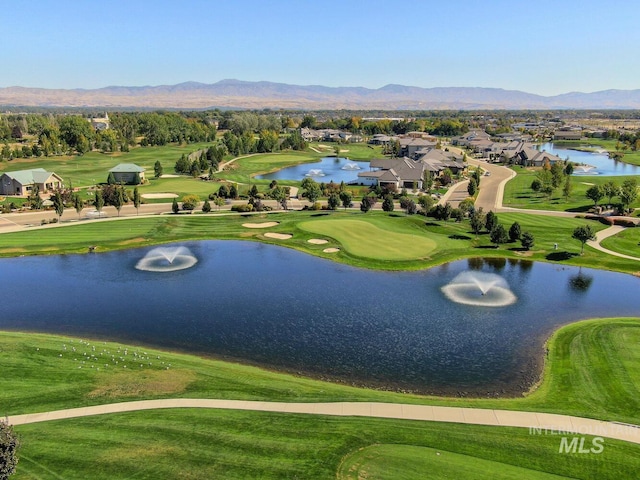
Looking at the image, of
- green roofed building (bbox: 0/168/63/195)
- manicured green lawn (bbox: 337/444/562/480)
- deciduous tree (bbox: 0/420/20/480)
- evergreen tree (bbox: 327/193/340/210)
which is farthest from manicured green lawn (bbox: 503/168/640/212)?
green roofed building (bbox: 0/168/63/195)

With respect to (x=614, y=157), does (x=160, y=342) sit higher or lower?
lower

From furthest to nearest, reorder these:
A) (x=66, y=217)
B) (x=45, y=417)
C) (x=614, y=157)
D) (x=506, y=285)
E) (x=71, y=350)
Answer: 1. (x=614, y=157)
2. (x=66, y=217)
3. (x=506, y=285)
4. (x=71, y=350)
5. (x=45, y=417)

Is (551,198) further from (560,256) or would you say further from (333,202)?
(333,202)

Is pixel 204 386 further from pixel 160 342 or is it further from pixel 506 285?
pixel 506 285

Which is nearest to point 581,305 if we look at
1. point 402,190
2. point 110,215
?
point 402,190

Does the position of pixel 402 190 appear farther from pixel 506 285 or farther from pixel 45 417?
pixel 45 417

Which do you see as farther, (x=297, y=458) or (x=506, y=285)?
(x=506, y=285)

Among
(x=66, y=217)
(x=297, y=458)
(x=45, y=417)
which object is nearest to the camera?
(x=297, y=458)
